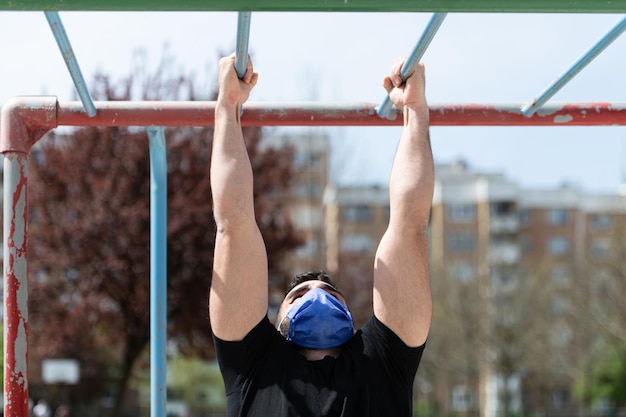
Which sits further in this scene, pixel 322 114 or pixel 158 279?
pixel 158 279

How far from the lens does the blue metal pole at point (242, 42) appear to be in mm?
2201

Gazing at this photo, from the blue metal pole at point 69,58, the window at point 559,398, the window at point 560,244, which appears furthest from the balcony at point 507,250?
the blue metal pole at point 69,58

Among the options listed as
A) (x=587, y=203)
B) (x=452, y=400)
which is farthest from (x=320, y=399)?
(x=587, y=203)

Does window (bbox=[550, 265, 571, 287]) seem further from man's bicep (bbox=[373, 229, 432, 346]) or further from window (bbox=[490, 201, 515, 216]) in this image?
man's bicep (bbox=[373, 229, 432, 346])

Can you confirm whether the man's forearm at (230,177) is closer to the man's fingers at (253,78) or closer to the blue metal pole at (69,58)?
the man's fingers at (253,78)

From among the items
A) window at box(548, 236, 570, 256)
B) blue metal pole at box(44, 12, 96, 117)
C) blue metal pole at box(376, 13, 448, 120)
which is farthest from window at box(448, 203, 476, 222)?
blue metal pole at box(376, 13, 448, 120)

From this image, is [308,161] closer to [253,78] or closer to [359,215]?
[253,78]

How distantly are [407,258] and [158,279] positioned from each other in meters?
1.44

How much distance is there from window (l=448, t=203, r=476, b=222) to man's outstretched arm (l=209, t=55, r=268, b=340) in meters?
62.6

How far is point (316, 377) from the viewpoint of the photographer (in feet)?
7.99

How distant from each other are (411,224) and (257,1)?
780mm

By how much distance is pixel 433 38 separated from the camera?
2.54 metres

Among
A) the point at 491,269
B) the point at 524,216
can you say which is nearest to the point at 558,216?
the point at 524,216

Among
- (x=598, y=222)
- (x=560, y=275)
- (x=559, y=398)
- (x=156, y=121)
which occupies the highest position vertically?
(x=598, y=222)
